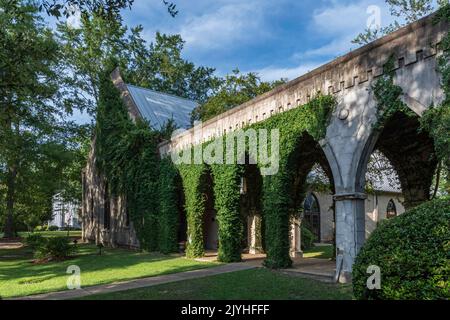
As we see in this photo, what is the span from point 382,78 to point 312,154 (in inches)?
285

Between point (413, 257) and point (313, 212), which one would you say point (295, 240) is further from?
point (413, 257)

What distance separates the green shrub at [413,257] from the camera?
4871mm

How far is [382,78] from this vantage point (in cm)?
971

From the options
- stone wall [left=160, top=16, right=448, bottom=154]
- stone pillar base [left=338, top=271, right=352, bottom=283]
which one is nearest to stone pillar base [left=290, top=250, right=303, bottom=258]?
stone wall [left=160, top=16, right=448, bottom=154]

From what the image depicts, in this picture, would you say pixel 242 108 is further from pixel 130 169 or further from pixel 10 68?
pixel 130 169

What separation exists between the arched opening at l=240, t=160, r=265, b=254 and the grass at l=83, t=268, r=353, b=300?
27.3 ft

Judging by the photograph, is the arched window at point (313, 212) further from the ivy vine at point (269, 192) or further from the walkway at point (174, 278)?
the walkway at point (174, 278)

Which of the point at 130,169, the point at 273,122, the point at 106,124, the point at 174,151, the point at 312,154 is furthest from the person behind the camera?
the point at 106,124

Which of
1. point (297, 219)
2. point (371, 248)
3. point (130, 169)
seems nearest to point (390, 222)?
point (371, 248)

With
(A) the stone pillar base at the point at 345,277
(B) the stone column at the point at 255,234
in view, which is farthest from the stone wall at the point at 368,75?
(B) the stone column at the point at 255,234

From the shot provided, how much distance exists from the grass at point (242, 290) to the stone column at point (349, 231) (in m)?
0.74

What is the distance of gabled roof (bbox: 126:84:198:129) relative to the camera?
26.8 m

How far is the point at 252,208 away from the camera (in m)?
19.9
